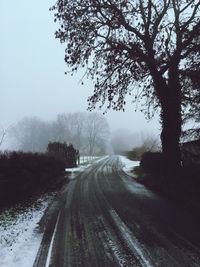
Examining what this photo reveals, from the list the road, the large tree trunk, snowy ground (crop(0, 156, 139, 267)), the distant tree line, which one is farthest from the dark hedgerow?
the distant tree line

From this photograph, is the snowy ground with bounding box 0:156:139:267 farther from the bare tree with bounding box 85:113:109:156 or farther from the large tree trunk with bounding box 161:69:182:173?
the bare tree with bounding box 85:113:109:156

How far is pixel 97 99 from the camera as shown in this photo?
18.6 metres

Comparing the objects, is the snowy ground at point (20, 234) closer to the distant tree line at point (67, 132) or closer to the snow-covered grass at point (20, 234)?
the snow-covered grass at point (20, 234)

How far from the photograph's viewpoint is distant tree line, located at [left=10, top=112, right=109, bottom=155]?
11256 centimetres

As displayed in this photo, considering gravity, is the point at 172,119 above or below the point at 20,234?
above

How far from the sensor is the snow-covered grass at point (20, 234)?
7025 millimetres

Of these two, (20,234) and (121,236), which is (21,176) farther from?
(121,236)

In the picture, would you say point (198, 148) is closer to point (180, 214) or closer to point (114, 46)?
point (114, 46)

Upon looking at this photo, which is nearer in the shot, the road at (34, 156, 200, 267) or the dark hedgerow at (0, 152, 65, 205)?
the road at (34, 156, 200, 267)

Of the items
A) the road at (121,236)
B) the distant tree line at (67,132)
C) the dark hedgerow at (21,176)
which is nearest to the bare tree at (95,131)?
the distant tree line at (67,132)

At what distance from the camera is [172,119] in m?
18.1

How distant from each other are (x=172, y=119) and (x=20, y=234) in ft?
36.4

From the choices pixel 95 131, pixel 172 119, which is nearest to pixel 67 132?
pixel 95 131

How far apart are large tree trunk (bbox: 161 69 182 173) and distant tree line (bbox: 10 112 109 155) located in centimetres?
9189
